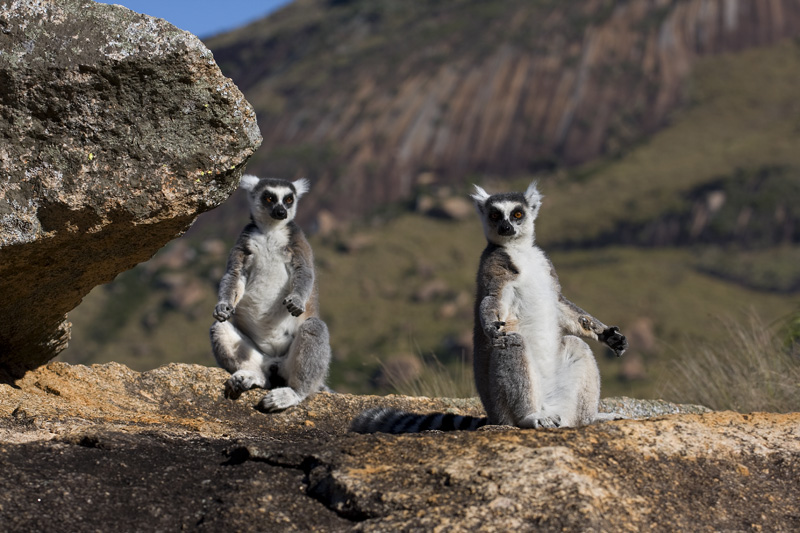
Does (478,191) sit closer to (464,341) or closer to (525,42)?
(464,341)

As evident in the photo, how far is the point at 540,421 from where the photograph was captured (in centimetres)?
492

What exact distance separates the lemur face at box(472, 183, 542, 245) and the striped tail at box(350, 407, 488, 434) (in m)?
1.21

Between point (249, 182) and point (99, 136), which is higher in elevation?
point (99, 136)

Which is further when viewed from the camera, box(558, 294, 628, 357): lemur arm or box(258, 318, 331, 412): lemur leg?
box(258, 318, 331, 412): lemur leg

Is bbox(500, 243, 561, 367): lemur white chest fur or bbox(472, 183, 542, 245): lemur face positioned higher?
bbox(472, 183, 542, 245): lemur face

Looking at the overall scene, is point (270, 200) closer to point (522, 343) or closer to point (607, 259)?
point (522, 343)

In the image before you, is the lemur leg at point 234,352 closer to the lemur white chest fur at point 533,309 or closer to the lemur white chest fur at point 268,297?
the lemur white chest fur at point 268,297

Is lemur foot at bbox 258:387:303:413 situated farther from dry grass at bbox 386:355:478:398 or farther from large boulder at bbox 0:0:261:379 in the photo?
dry grass at bbox 386:355:478:398

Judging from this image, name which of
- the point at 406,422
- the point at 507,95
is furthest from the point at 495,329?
the point at 507,95

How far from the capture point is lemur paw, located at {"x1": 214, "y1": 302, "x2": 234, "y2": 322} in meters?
6.25

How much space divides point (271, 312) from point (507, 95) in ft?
149

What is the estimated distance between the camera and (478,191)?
→ 606 cm

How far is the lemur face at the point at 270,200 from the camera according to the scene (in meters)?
6.85

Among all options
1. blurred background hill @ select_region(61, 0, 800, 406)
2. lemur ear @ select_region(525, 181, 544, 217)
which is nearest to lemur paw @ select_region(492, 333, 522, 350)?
lemur ear @ select_region(525, 181, 544, 217)
